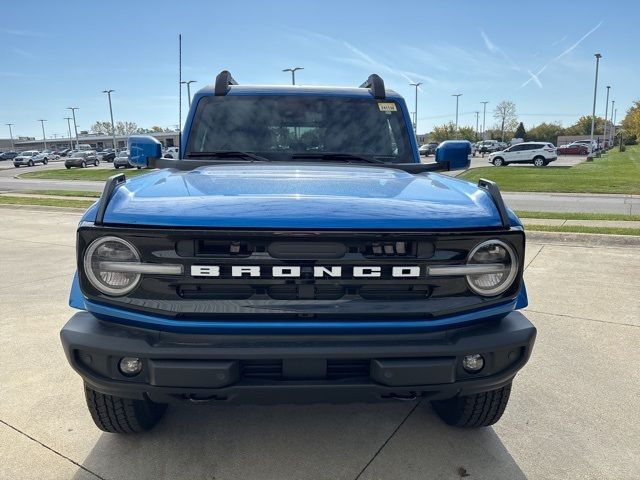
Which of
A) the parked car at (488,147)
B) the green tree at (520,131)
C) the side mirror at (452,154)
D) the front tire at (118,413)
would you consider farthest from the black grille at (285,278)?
the green tree at (520,131)

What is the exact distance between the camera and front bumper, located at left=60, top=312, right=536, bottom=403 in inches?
76.0

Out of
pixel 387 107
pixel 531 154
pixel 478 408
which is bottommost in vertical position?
pixel 478 408

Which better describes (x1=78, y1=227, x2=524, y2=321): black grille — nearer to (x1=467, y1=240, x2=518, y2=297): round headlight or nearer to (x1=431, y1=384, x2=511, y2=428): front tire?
(x1=467, y1=240, x2=518, y2=297): round headlight

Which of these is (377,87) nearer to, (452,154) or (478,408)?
(452,154)

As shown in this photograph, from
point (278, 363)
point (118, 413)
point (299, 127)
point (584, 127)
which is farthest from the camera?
point (584, 127)

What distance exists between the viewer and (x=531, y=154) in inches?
1307

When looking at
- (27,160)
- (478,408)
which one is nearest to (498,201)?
(478,408)

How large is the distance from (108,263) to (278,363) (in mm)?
807

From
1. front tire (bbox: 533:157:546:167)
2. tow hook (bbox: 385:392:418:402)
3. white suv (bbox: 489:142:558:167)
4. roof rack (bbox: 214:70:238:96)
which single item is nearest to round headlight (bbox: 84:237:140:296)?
tow hook (bbox: 385:392:418:402)

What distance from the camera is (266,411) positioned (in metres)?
2.92

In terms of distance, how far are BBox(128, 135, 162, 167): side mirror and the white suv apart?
33405 millimetres

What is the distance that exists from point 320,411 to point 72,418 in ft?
4.76

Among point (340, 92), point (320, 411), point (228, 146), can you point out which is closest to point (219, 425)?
point (320, 411)

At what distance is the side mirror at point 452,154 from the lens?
3.51 m
